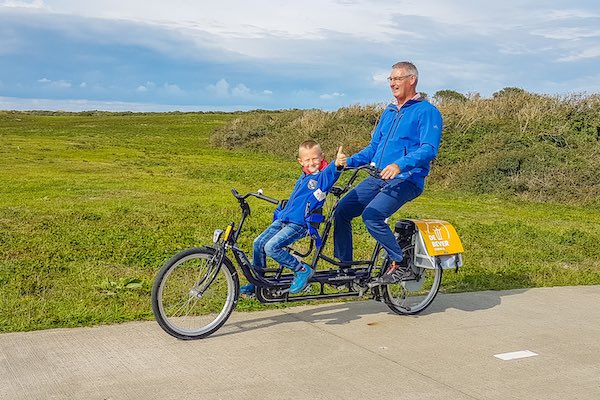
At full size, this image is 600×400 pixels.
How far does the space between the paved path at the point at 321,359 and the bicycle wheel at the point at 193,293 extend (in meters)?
0.15

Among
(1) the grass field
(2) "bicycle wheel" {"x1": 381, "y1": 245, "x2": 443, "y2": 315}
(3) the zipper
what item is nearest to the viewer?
(3) the zipper

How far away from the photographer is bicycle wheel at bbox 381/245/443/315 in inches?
250

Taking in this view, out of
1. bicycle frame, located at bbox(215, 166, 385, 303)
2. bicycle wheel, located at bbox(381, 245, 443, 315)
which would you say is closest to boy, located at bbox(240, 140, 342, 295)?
bicycle frame, located at bbox(215, 166, 385, 303)

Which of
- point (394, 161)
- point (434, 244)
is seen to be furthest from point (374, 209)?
point (434, 244)

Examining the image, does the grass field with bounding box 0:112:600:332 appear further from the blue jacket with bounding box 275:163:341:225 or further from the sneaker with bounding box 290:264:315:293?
the blue jacket with bounding box 275:163:341:225

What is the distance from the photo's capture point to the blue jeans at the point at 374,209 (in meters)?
5.93

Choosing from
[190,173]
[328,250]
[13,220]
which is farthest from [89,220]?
[190,173]

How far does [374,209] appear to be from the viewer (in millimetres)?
5898

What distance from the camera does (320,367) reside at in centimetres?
474

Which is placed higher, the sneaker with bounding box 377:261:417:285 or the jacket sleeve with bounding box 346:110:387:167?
the jacket sleeve with bounding box 346:110:387:167

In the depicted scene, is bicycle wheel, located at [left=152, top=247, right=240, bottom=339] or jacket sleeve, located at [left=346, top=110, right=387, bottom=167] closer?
bicycle wheel, located at [left=152, top=247, right=240, bottom=339]

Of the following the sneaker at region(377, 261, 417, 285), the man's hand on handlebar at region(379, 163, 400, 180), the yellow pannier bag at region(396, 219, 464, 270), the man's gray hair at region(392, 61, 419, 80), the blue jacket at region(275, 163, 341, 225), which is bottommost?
the sneaker at region(377, 261, 417, 285)

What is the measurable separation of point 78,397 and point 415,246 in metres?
3.43

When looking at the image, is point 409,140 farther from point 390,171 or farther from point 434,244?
point 434,244
